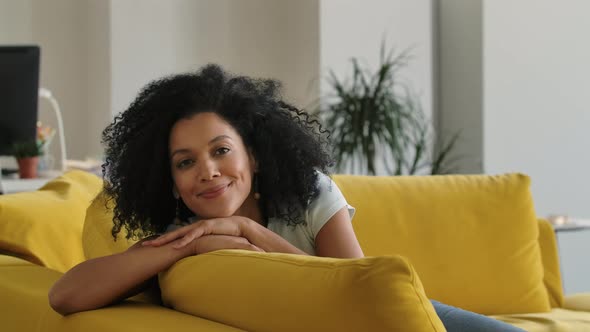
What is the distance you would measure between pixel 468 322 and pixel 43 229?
3.36 feet

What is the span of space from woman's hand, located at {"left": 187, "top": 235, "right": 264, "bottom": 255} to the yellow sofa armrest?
154 cm

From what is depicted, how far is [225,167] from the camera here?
1.78 m

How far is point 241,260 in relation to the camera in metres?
1.31

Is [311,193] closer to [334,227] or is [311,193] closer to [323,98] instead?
[334,227]

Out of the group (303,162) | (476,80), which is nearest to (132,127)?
(303,162)

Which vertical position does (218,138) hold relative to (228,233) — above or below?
above

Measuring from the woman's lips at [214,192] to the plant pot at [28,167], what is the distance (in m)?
2.40

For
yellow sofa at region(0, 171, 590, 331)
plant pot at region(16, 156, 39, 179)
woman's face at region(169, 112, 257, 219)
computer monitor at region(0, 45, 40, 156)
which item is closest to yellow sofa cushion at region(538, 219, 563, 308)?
A: yellow sofa at region(0, 171, 590, 331)

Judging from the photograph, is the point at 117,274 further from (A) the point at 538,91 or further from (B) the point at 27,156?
(A) the point at 538,91

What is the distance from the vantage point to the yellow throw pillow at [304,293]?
1045mm

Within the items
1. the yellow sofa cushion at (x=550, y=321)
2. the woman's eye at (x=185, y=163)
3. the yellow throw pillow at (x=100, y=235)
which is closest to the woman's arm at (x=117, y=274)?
the woman's eye at (x=185, y=163)

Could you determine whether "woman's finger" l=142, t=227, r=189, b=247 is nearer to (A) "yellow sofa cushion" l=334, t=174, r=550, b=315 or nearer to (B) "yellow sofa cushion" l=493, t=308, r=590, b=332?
(A) "yellow sofa cushion" l=334, t=174, r=550, b=315

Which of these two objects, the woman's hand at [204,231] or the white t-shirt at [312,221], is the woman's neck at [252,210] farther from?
the woman's hand at [204,231]

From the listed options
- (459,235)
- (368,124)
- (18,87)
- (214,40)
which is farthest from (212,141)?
(214,40)
